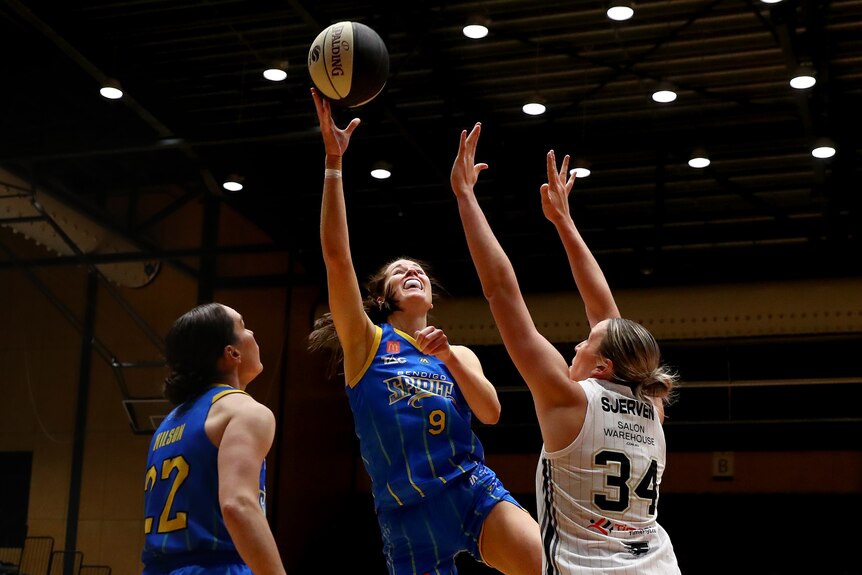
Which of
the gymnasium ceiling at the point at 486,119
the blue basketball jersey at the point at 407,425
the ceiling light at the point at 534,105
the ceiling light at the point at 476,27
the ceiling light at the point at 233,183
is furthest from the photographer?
the ceiling light at the point at 233,183

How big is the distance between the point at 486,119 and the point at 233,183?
344 cm

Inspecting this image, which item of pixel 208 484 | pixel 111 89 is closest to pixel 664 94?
pixel 111 89

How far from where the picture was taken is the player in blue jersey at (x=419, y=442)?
15.2ft

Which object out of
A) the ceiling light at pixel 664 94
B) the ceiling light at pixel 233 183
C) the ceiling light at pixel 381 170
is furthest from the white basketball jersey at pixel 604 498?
the ceiling light at pixel 233 183

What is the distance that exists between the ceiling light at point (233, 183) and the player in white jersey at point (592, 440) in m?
9.94

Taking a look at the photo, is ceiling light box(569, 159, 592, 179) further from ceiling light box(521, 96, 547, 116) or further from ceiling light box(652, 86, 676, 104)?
ceiling light box(652, 86, 676, 104)

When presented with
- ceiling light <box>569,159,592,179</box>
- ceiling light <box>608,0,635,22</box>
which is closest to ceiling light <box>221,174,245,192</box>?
ceiling light <box>569,159,592,179</box>

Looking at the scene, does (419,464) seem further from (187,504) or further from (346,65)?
(346,65)

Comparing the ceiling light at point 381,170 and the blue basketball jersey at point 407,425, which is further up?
the ceiling light at point 381,170

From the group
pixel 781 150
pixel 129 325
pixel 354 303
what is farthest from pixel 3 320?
pixel 354 303

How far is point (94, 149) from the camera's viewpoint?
40.6 ft

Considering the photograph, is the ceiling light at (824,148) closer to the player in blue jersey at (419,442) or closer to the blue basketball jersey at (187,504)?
the player in blue jersey at (419,442)

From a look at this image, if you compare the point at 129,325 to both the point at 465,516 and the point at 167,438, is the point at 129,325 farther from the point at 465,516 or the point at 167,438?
the point at 167,438

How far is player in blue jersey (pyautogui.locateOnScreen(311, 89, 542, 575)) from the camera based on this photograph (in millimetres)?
4645
